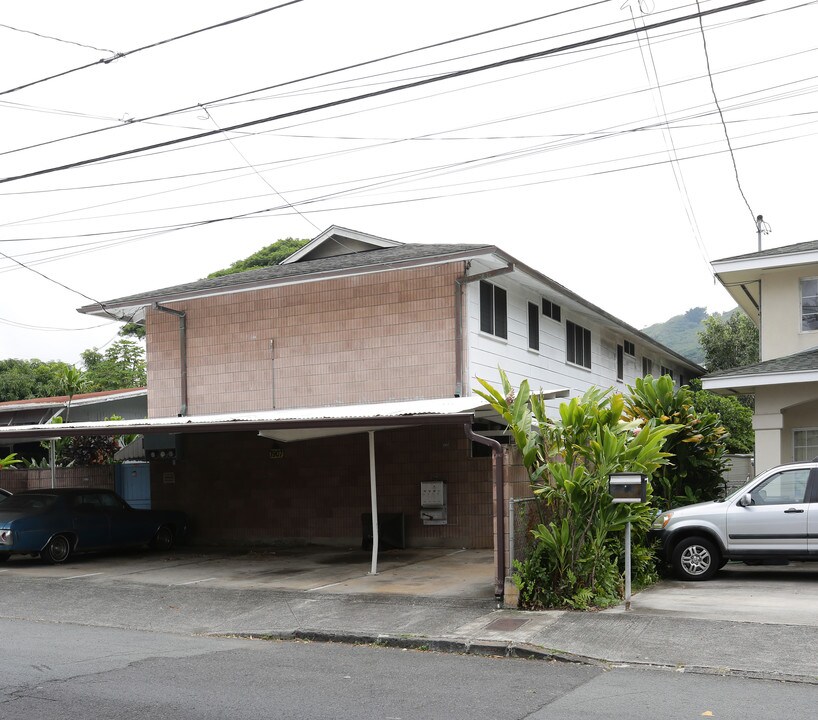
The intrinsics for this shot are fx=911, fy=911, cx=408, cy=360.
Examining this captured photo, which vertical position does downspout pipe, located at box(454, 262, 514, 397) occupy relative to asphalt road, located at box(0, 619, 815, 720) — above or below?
above

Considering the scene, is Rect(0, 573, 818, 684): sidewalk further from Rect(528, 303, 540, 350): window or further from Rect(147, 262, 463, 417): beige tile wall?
Rect(528, 303, 540, 350): window

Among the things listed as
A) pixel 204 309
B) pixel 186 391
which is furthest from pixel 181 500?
pixel 204 309

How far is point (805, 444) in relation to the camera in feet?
57.9

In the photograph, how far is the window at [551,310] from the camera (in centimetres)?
2128

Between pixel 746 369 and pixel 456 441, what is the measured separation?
5.62 m

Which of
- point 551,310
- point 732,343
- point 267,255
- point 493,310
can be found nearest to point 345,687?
point 493,310

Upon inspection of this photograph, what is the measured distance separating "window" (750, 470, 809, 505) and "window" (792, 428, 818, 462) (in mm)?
4499

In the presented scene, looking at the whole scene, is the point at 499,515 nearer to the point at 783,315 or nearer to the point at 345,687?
the point at 345,687

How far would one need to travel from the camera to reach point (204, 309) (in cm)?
2036

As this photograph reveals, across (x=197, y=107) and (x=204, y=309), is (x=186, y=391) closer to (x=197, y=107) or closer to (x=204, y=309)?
(x=204, y=309)

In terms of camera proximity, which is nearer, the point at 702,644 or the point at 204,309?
the point at 702,644

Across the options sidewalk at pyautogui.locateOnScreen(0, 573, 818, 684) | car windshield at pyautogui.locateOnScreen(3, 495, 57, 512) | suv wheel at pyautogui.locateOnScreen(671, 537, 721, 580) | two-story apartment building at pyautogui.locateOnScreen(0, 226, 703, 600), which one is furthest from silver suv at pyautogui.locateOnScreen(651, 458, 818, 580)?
car windshield at pyautogui.locateOnScreen(3, 495, 57, 512)

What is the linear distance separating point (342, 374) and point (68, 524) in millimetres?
6034

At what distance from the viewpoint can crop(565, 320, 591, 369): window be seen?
22.9 m
